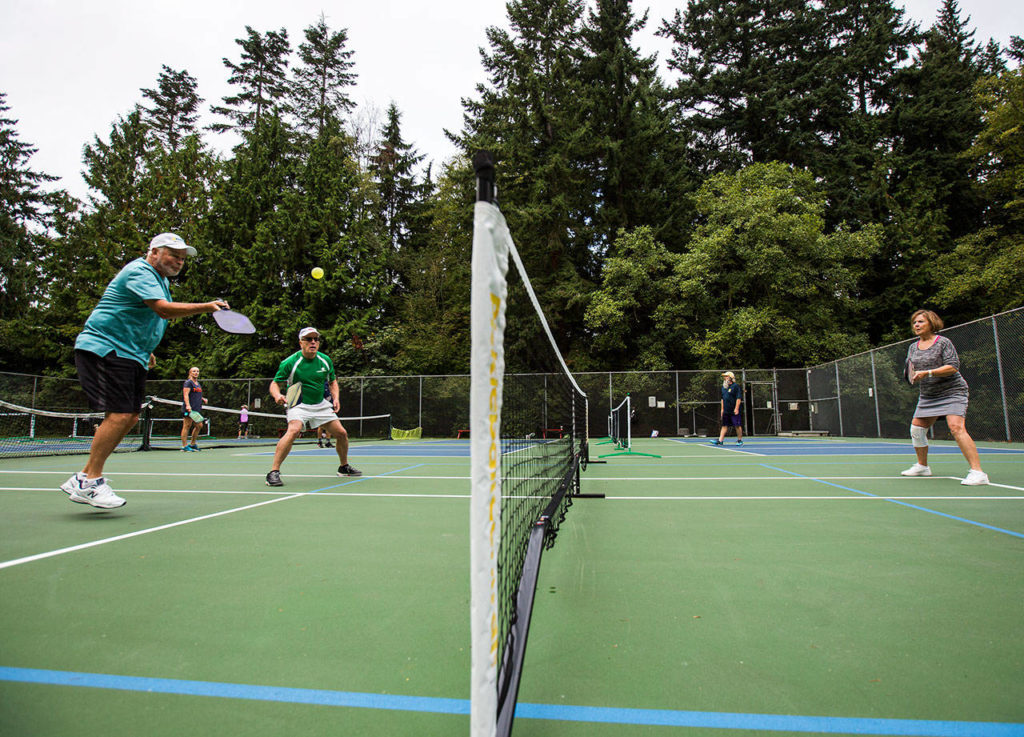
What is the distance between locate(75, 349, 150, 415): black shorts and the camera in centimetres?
363

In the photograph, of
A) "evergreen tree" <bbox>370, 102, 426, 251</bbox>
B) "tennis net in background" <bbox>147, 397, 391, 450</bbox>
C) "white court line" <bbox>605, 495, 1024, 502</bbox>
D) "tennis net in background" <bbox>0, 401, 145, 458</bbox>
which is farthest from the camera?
"evergreen tree" <bbox>370, 102, 426, 251</bbox>

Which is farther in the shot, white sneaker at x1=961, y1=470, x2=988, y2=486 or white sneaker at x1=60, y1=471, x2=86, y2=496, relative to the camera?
white sneaker at x1=961, y1=470, x2=988, y2=486

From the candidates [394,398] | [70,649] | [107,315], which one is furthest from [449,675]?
[394,398]

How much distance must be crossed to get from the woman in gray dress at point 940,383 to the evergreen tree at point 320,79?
33.1m

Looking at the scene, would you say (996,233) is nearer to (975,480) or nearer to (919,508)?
(975,480)

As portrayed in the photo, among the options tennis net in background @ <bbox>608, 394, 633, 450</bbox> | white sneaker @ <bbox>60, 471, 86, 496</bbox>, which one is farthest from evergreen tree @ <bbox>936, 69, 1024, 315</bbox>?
white sneaker @ <bbox>60, 471, 86, 496</bbox>

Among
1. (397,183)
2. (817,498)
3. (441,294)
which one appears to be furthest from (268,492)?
(397,183)

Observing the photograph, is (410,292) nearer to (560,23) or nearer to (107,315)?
(560,23)

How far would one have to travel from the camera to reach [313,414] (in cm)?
599

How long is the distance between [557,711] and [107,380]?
3.80m

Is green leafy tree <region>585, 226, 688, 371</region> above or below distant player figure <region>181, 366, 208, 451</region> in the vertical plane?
above

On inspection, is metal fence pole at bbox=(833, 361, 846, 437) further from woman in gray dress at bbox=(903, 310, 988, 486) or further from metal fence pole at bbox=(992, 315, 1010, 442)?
woman in gray dress at bbox=(903, 310, 988, 486)

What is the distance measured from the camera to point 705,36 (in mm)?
29938

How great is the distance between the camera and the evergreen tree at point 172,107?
107 feet
